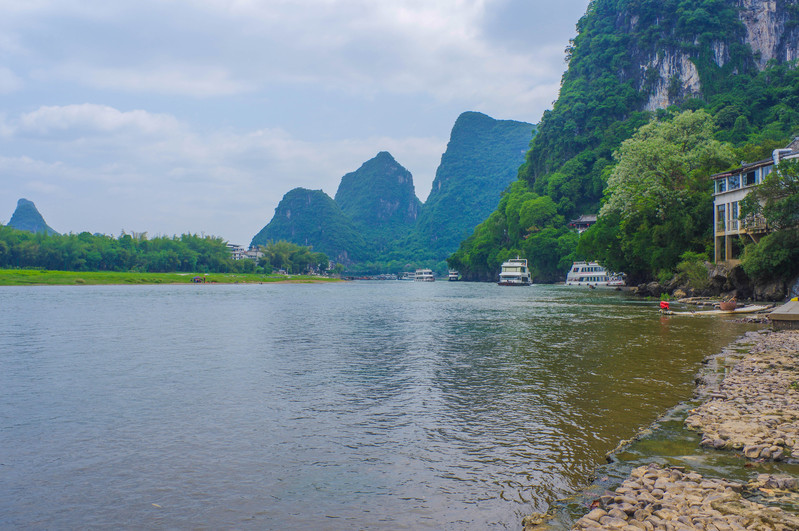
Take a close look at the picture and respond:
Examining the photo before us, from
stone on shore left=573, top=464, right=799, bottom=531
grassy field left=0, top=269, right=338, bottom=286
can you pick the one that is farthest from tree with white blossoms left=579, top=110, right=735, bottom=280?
grassy field left=0, top=269, right=338, bottom=286

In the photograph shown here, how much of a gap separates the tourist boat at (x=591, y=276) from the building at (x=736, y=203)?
50.4 metres

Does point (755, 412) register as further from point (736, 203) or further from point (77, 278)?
point (77, 278)

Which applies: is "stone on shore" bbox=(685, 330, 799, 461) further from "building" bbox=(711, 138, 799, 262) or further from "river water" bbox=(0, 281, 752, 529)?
"building" bbox=(711, 138, 799, 262)

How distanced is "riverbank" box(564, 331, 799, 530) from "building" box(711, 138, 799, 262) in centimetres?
3895

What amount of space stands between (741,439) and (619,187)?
62464mm

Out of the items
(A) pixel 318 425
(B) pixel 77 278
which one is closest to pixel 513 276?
(B) pixel 77 278

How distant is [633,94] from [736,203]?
117975 millimetres

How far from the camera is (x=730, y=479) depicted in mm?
8203

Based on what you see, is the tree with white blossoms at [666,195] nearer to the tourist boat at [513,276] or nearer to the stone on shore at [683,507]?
the tourist boat at [513,276]

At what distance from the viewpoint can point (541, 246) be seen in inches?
5340

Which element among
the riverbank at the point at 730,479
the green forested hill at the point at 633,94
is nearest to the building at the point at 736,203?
the riverbank at the point at 730,479

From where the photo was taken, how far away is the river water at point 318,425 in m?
8.27

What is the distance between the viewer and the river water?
827 centimetres

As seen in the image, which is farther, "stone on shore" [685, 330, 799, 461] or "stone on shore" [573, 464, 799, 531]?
"stone on shore" [685, 330, 799, 461]
